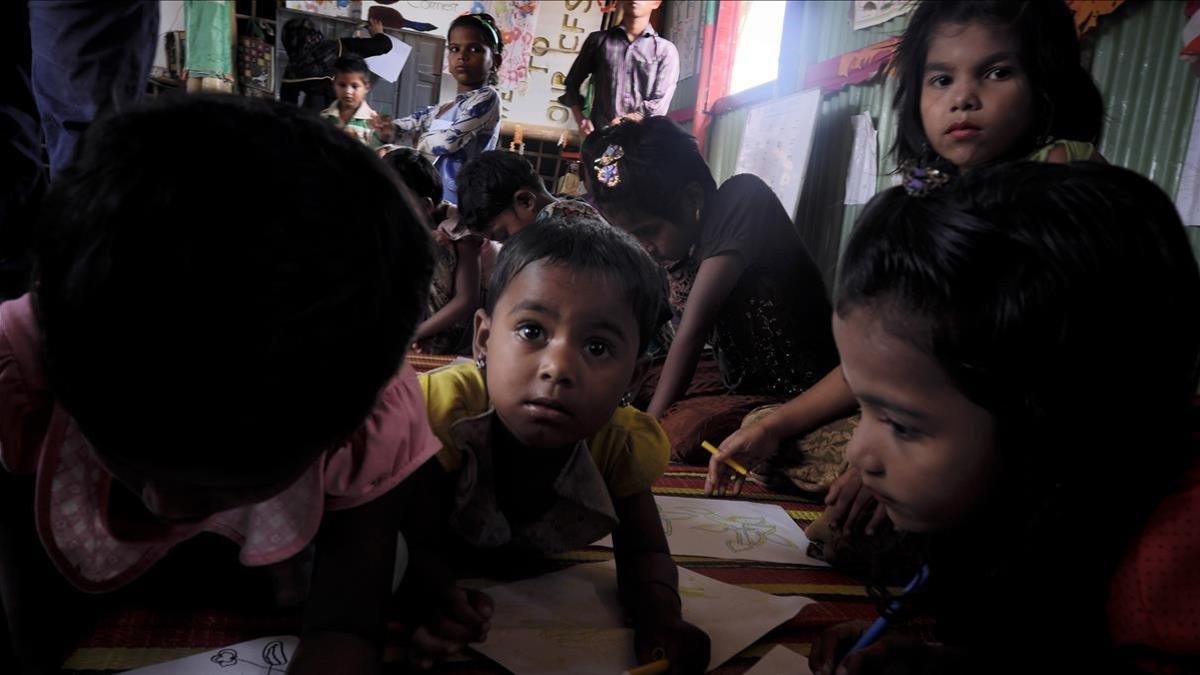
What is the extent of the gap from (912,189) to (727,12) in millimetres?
4279

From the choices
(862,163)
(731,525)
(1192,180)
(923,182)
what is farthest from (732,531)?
(862,163)

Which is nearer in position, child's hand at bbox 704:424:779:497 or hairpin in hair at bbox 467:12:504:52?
child's hand at bbox 704:424:779:497

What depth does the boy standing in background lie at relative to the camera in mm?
3906

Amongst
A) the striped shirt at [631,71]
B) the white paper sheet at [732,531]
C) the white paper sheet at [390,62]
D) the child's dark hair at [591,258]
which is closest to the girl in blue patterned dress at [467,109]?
the striped shirt at [631,71]

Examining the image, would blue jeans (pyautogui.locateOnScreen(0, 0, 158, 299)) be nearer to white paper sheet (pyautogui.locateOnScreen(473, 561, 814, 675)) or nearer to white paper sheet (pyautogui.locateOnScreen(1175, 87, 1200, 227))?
white paper sheet (pyautogui.locateOnScreen(473, 561, 814, 675))

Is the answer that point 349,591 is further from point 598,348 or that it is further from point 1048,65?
point 1048,65

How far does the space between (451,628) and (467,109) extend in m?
2.82

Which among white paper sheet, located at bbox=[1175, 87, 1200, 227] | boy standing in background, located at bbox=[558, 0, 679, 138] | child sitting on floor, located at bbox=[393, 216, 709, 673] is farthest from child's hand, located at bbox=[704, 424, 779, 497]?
boy standing in background, located at bbox=[558, 0, 679, 138]

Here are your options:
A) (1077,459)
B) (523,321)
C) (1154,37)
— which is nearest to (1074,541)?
(1077,459)

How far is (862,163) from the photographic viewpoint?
2.87 m

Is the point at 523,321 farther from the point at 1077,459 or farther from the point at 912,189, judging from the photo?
the point at 1077,459

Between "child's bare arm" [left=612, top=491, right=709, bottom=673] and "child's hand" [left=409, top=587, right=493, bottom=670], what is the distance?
172 mm

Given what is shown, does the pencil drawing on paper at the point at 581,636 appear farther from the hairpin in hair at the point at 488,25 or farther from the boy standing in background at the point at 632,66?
the boy standing in background at the point at 632,66

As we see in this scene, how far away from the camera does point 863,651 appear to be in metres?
0.70
